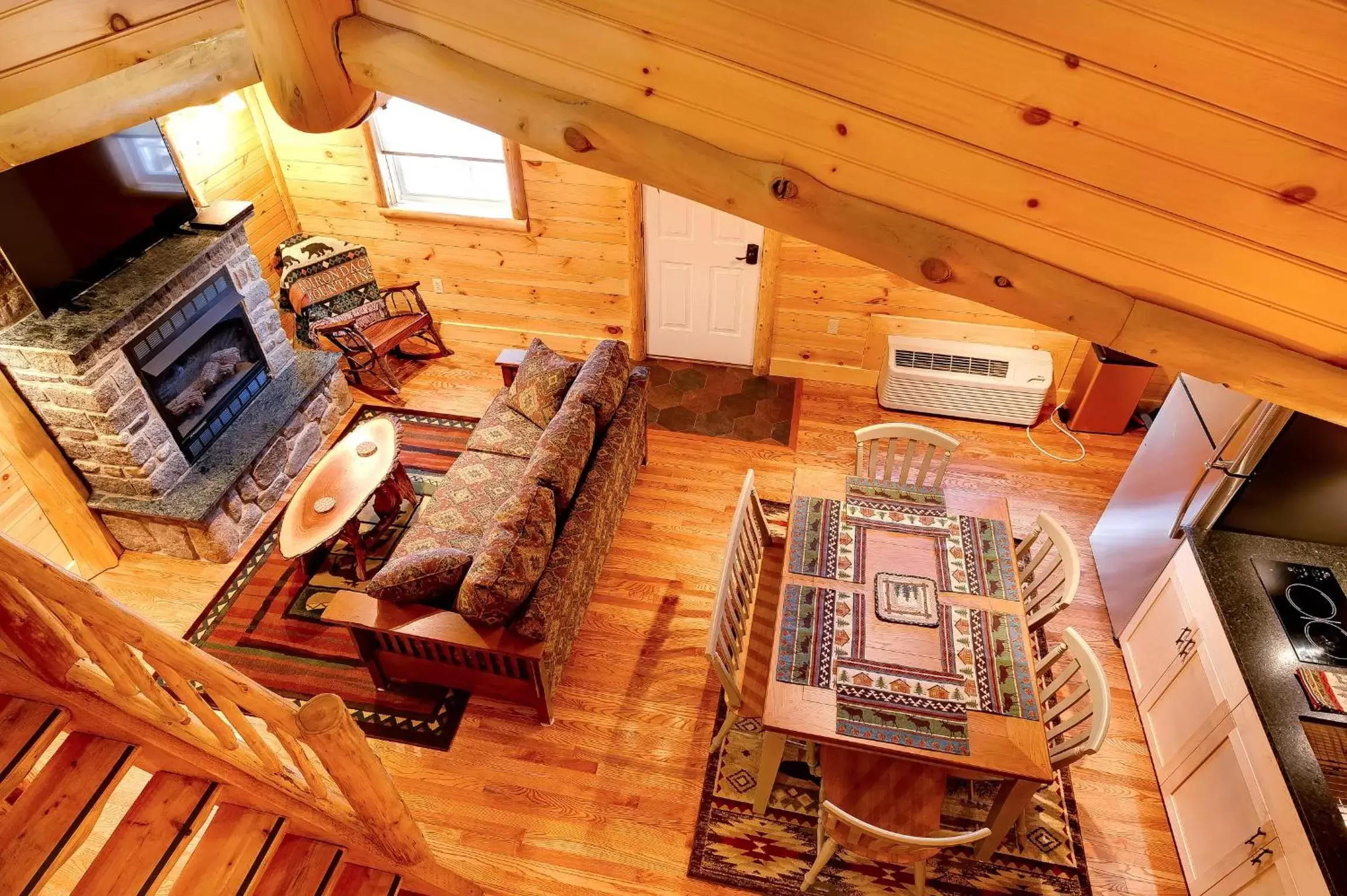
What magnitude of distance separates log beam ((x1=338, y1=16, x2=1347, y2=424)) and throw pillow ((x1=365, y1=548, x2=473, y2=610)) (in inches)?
88.2

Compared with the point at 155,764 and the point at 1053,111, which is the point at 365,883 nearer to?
the point at 155,764

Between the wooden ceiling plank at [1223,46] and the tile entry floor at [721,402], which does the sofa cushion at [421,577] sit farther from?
the wooden ceiling plank at [1223,46]

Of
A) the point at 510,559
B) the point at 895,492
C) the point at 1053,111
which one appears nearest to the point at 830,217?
the point at 1053,111

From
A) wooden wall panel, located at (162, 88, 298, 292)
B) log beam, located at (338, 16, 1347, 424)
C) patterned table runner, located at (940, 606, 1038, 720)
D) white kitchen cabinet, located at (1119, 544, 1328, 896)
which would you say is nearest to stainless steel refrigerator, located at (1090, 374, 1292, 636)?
white kitchen cabinet, located at (1119, 544, 1328, 896)

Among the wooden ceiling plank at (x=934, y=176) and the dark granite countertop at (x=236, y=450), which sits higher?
the dark granite countertop at (x=236, y=450)

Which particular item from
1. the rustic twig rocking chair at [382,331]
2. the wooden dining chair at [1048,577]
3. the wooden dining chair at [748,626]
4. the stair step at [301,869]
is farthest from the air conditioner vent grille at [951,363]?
the stair step at [301,869]

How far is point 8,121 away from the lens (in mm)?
1308

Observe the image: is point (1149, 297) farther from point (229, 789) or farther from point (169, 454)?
point (169, 454)

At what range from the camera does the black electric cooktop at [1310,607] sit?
2605mm

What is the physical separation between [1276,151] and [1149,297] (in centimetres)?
19

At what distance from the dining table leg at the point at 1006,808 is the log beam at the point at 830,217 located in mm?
1994

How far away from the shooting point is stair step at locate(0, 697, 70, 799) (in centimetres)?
191

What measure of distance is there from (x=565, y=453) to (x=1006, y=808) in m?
2.19

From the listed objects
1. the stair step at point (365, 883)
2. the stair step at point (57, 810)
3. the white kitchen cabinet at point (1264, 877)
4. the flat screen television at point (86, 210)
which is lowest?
the white kitchen cabinet at point (1264, 877)
